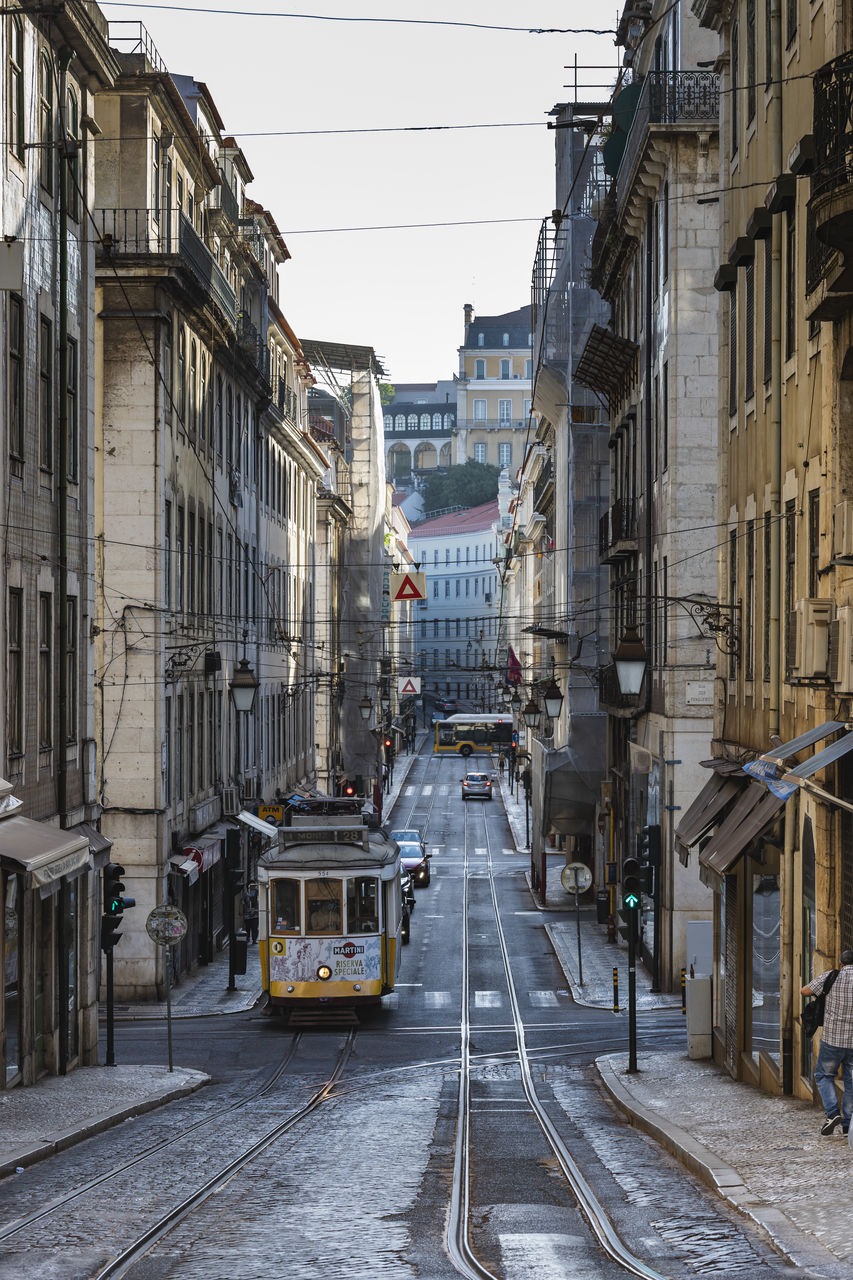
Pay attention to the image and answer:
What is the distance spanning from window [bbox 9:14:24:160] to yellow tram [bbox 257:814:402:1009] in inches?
476

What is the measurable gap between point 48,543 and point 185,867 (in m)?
13.8

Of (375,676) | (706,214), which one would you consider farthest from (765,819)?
(375,676)

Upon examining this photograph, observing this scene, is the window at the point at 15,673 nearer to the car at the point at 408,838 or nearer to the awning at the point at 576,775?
the awning at the point at 576,775

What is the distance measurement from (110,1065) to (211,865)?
52.8 feet

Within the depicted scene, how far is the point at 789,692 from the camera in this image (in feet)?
59.9

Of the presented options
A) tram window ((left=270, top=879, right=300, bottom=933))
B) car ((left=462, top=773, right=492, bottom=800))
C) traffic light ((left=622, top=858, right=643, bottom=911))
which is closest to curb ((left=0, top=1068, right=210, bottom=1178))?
tram window ((left=270, top=879, right=300, bottom=933))

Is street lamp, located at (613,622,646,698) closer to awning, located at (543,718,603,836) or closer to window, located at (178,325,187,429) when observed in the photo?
window, located at (178,325,187,429)

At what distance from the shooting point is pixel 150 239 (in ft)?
116

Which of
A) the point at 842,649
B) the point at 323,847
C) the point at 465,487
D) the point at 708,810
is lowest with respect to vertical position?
the point at 323,847

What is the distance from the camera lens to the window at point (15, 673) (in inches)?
843

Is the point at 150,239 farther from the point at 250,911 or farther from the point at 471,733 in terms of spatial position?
the point at 471,733

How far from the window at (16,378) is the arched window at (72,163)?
3.33 meters

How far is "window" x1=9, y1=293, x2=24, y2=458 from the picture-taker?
21.7 metres

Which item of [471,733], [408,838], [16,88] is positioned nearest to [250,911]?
[408,838]
